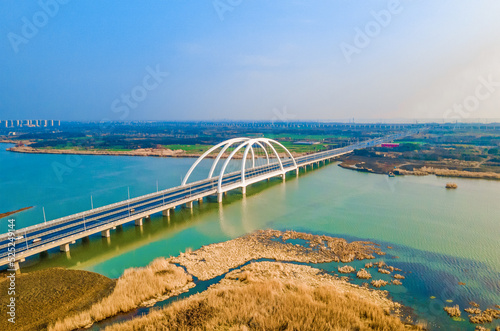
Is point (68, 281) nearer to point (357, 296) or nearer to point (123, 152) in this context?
point (357, 296)

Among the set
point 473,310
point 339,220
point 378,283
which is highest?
point 339,220

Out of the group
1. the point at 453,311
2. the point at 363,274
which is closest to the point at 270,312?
the point at 363,274

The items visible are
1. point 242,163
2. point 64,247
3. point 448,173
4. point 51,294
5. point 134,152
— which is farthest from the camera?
point 134,152

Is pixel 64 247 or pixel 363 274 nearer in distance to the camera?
pixel 363 274

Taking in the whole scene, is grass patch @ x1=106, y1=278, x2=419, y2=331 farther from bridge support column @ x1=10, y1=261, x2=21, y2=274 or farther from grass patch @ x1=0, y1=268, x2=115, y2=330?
bridge support column @ x1=10, y1=261, x2=21, y2=274

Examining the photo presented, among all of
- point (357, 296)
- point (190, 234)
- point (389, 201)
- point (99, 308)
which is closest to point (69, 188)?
point (190, 234)

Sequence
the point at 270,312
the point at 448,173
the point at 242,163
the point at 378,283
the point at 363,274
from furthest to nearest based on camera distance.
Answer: the point at 448,173
the point at 242,163
the point at 363,274
the point at 378,283
the point at 270,312

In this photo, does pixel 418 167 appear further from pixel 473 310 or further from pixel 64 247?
pixel 64 247
